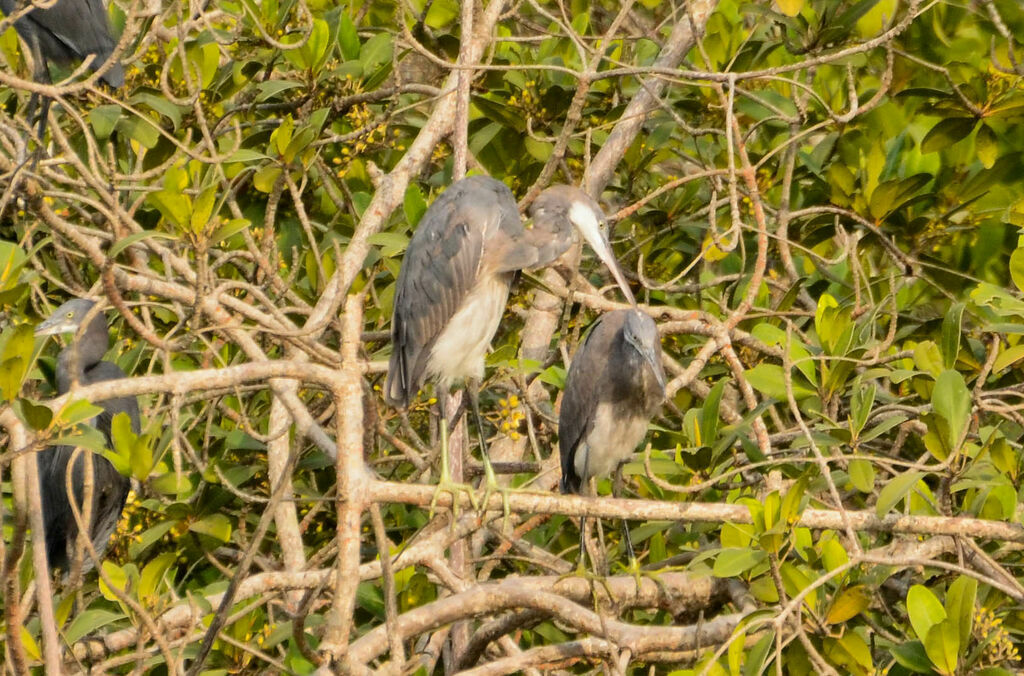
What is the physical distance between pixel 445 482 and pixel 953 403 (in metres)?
1.23

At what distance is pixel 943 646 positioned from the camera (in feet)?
9.05

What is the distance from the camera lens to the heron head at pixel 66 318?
370 cm

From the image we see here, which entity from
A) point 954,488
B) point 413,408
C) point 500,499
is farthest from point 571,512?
point 413,408

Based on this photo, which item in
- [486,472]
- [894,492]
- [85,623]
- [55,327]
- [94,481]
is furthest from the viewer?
[94,481]

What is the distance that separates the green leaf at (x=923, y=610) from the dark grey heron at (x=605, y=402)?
1078 millimetres

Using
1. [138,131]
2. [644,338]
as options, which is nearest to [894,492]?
[644,338]

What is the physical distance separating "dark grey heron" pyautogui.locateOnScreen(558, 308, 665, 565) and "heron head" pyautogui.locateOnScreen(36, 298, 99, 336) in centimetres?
146

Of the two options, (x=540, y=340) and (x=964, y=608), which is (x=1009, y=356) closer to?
(x=964, y=608)

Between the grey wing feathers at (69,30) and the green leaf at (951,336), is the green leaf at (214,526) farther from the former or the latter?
the green leaf at (951,336)

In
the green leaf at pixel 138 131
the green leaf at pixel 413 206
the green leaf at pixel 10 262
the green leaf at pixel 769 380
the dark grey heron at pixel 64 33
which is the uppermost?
the dark grey heron at pixel 64 33

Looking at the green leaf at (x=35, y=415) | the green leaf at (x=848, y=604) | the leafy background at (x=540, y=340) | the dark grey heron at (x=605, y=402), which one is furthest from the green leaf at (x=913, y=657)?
the green leaf at (x=35, y=415)

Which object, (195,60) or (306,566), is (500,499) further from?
(195,60)

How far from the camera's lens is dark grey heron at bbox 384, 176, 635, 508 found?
354cm

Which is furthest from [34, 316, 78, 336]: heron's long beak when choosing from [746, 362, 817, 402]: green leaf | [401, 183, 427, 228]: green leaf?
[746, 362, 817, 402]: green leaf
